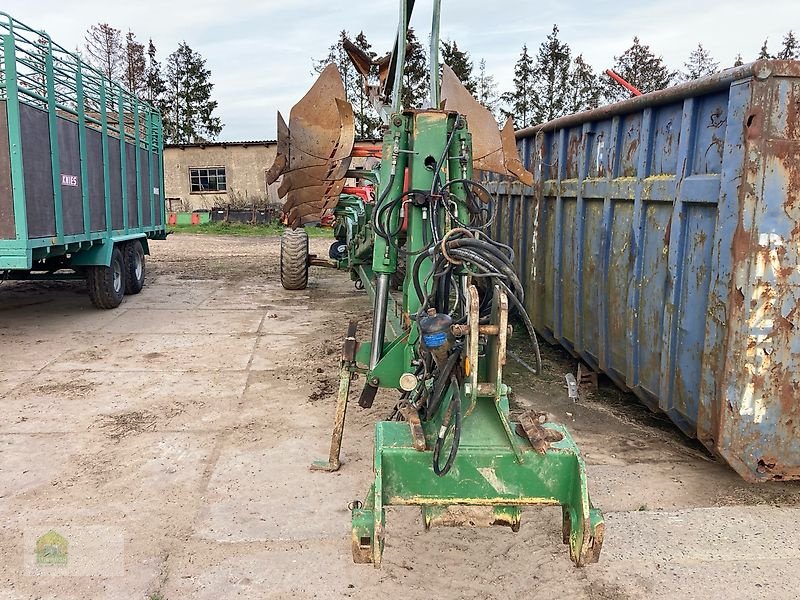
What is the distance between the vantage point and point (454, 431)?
2.48 m

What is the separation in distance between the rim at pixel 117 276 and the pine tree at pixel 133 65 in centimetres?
3455

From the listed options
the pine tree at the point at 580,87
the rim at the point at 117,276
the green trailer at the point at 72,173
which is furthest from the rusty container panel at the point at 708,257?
the pine tree at the point at 580,87

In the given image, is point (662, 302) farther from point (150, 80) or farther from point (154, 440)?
point (150, 80)

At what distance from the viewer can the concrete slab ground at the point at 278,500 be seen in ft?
9.73

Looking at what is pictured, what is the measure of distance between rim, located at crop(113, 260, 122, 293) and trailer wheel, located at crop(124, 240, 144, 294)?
46cm

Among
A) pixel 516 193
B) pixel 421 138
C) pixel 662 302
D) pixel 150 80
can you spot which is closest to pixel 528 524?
pixel 662 302

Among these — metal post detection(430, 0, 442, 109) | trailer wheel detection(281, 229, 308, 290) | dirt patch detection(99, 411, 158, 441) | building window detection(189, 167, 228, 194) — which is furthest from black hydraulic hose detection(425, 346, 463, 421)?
building window detection(189, 167, 228, 194)

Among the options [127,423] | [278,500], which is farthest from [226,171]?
[278,500]

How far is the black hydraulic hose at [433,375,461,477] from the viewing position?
2436 millimetres

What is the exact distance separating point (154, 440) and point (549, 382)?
3.22 meters

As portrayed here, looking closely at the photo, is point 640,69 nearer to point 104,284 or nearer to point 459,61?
point 459,61

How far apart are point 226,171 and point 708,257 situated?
27.8m

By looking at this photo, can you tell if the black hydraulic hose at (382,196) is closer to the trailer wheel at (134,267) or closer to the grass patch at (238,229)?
the trailer wheel at (134,267)

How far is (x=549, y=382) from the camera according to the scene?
5863mm
